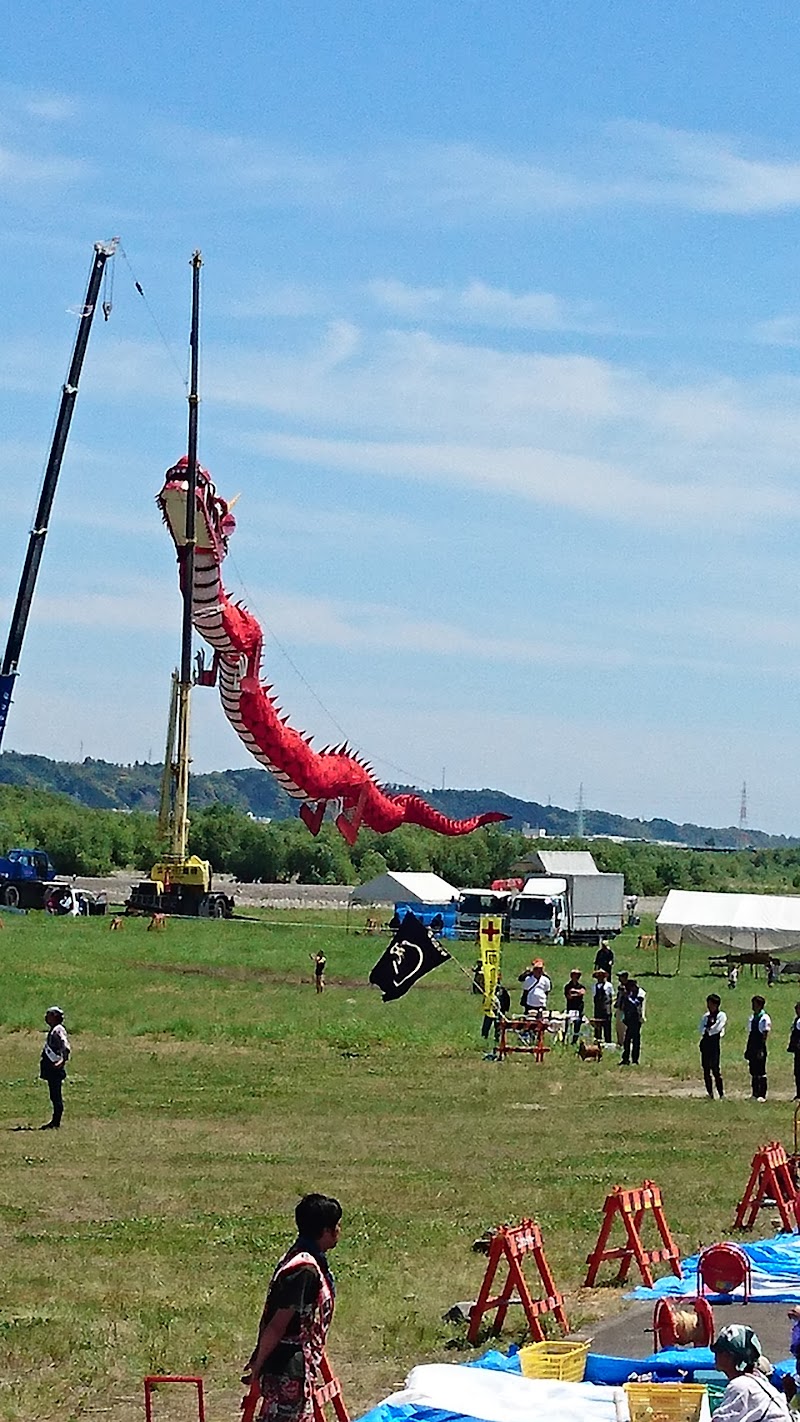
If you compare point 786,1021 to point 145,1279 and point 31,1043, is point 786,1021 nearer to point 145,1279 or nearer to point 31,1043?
point 31,1043

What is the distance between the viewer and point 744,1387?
8.49 metres

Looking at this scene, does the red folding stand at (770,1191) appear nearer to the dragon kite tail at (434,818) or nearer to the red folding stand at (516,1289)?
the red folding stand at (516,1289)

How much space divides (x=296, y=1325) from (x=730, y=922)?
47.5 m

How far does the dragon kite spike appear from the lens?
57219mm

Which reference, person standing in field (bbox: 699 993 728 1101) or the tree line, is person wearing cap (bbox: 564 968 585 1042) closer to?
person standing in field (bbox: 699 993 728 1101)

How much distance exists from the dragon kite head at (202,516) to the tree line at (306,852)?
5452 cm

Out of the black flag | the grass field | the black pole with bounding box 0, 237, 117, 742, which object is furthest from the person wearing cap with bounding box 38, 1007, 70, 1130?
the black pole with bounding box 0, 237, 117, 742

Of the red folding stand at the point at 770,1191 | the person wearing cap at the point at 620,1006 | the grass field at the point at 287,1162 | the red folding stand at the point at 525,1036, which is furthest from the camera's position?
the red folding stand at the point at 525,1036


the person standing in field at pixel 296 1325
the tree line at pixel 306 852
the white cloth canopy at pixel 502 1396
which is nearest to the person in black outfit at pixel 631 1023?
the white cloth canopy at pixel 502 1396

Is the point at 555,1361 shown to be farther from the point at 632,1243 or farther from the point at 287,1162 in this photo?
the point at 287,1162

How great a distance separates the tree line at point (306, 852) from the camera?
115688 millimetres

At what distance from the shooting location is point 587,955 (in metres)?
59.6

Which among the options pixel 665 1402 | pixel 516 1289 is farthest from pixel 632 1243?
pixel 665 1402

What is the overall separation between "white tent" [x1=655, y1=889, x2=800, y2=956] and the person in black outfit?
2323cm
